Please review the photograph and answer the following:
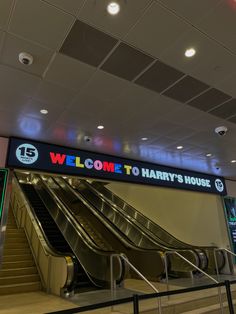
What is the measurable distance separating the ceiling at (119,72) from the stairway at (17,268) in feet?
10.3

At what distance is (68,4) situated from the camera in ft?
8.45

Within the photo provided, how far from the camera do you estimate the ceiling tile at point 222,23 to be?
267 centimetres

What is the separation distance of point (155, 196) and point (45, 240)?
229 inches

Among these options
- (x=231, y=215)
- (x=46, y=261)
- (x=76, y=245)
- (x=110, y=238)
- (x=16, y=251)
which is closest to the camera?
(x=46, y=261)

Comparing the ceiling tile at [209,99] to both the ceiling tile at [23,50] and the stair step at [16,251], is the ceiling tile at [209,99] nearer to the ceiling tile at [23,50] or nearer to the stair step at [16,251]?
the ceiling tile at [23,50]

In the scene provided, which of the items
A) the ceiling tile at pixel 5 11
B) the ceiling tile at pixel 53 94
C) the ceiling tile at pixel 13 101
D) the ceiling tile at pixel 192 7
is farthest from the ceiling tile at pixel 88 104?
the ceiling tile at pixel 192 7

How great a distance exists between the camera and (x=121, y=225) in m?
9.37

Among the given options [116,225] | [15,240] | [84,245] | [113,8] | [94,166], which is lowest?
[84,245]

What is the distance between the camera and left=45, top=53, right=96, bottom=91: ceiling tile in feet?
11.1

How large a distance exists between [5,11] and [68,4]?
2.29 feet

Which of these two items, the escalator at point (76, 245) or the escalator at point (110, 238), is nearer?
the escalator at point (76, 245)

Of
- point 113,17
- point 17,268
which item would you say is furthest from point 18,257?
point 113,17

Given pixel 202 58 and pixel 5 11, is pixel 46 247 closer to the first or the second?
pixel 5 11

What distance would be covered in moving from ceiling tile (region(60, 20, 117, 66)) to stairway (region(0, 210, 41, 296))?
4.84 meters
